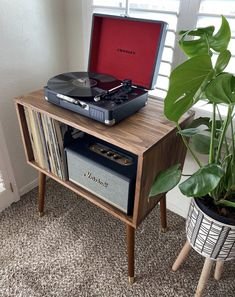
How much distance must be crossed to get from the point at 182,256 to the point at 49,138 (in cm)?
74

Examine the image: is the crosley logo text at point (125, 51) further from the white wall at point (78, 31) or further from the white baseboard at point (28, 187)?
the white baseboard at point (28, 187)

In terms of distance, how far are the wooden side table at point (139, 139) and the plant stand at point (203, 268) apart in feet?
0.68

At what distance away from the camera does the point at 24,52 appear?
116cm

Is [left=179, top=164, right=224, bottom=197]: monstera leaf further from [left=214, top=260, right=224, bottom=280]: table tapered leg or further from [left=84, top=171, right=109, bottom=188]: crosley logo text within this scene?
[left=214, top=260, right=224, bottom=280]: table tapered leg

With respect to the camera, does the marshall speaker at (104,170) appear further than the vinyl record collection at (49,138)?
No

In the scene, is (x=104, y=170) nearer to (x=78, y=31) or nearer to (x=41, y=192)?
(x=41, y=192)

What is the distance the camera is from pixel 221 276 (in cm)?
107

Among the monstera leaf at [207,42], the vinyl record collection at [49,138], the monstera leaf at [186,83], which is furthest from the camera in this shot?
the vinyl record collection at [49,138]

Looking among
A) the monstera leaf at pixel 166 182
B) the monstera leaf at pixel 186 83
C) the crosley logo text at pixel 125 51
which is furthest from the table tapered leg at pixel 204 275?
the crosley logo text at pixel 125 51

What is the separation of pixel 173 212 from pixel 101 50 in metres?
0.94

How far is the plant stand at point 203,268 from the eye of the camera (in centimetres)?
88

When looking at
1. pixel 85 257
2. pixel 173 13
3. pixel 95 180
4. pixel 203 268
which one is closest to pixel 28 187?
pixel 85 257

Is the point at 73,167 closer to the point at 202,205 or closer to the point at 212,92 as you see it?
the point at 202,205

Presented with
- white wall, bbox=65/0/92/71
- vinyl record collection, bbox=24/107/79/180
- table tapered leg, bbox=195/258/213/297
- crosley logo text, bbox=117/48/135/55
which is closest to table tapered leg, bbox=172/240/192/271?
table tapered leg, bbox=195/258/213/297
